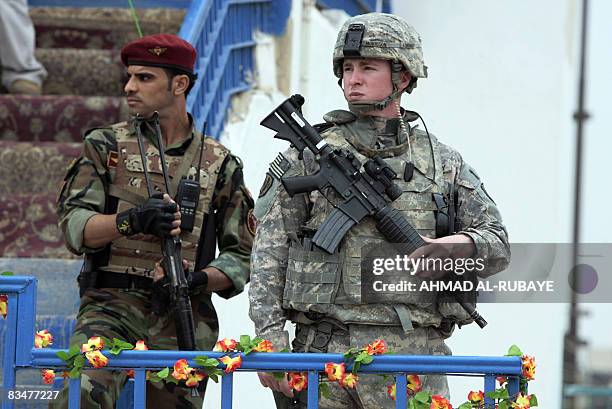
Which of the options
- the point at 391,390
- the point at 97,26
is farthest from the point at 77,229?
the point at 97,26

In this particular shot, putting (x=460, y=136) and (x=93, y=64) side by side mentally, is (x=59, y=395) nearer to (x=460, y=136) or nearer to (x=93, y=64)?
(x=93, y=64)

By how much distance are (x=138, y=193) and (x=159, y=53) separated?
1.84ft

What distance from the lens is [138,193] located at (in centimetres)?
551

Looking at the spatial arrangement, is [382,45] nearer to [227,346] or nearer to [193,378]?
[227,346]

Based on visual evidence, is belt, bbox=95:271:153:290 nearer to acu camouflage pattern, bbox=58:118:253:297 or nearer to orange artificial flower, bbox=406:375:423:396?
acu camouflage pattern, bbox=58:118:253:297

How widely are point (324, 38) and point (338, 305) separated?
4.98 meters

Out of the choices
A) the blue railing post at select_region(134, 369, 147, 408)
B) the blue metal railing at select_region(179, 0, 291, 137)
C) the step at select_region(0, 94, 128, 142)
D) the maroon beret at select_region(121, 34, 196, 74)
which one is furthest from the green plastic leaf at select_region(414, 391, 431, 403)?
the step at select_region(0, 94, 128, 142)

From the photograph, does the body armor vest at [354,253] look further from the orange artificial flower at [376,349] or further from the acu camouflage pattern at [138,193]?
the acu camouflage pattern at [138,193]

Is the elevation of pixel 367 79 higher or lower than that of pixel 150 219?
higher

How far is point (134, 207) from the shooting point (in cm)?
541

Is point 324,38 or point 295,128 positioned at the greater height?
point 324,38

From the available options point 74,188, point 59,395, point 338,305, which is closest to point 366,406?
point 338,305

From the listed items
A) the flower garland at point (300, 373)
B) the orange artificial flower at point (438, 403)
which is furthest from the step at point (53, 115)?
the orange artificial flower at point (438, 403)

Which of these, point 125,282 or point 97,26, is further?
point 97,26
